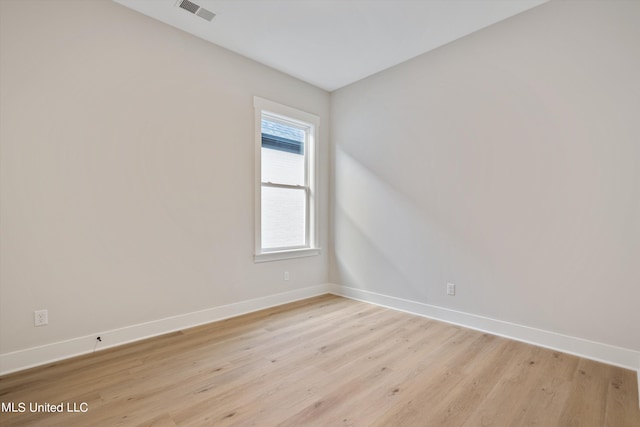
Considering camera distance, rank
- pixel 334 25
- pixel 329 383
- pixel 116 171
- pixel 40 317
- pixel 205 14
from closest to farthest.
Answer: pixel 329 383, pixel 40 317, pixel 116 171, pixel 205 14, pixel 334 25

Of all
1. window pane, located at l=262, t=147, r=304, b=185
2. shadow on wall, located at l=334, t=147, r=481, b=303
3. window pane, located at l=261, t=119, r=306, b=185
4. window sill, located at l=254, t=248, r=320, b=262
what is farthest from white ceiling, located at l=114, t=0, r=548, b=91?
window sill, located at l=254, t=248, r=320, b=262

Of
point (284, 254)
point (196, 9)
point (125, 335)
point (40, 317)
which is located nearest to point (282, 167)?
point (284, 254)

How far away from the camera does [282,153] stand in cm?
407

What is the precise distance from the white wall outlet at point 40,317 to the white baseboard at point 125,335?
0.18 m

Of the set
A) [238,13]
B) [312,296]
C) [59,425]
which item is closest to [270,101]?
[238,13]

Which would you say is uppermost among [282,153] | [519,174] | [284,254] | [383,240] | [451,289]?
[282,153]

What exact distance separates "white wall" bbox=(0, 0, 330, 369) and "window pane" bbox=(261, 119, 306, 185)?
33cm

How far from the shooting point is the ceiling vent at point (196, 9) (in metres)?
2.65

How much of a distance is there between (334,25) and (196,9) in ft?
4.12

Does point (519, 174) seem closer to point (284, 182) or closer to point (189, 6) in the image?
point (284, 182)

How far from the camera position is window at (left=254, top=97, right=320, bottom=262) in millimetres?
3748

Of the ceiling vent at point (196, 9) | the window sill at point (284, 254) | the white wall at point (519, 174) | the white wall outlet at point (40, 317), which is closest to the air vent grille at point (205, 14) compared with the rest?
the ceiling vent at point (196, 9)

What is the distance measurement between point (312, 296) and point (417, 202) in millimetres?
1921

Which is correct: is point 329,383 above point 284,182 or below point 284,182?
below
